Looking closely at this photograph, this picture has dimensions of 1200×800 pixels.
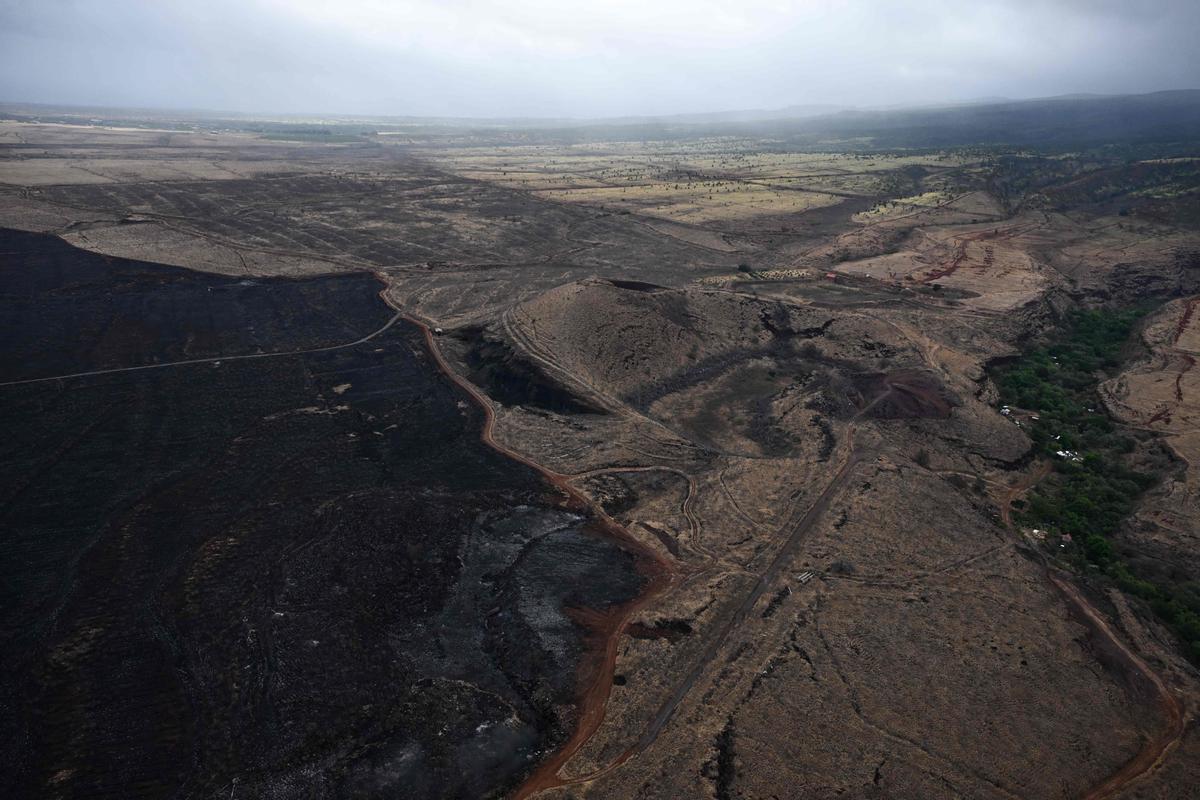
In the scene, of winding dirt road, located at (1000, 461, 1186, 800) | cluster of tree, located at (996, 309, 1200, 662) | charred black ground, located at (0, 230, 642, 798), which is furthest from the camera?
cluster of tree, located at (996, 309, 1200, 662)

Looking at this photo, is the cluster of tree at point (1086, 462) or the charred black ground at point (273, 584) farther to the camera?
the cluster of tree at point (1086, 462)

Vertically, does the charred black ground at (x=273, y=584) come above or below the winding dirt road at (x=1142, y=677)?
above

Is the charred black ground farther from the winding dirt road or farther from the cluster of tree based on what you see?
the cluster of tree

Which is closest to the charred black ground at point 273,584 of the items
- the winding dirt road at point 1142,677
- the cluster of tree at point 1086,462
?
the winding dirt road at point 1142,677

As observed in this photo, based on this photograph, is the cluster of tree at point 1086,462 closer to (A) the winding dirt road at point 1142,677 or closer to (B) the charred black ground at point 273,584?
(A) the winding dirt road at point 1142,677

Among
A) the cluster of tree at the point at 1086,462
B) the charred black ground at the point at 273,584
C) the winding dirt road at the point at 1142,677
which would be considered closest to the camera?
the winding dirt road at the point at 1142,677

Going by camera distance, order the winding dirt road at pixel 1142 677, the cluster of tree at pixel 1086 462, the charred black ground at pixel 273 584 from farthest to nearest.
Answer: the cluster of tree at pixel 1086 462, the charred black ground at pixel 273 584, the winding dirt road at pixel 1142 677

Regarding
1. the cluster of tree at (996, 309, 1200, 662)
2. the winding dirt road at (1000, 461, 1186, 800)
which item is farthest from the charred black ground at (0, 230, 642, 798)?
the cluster of tree at (996, 309, 1200, 662)

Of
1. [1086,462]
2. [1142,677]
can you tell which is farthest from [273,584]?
[1086,462]

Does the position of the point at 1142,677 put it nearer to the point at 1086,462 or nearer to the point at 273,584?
the point at 1086,462
